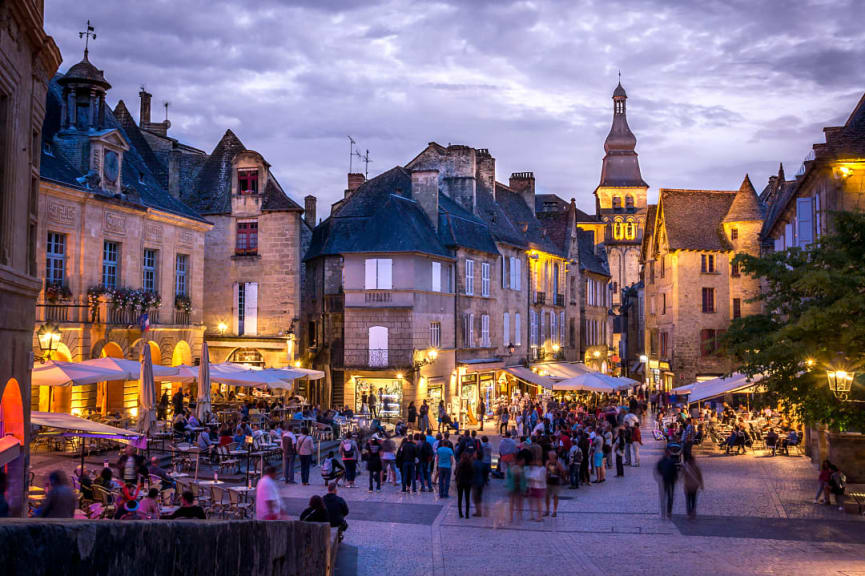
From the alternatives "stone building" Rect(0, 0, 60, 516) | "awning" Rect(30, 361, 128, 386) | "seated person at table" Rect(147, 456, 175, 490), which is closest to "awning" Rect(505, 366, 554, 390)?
"awning" Rect(30, 361, 128, 386)

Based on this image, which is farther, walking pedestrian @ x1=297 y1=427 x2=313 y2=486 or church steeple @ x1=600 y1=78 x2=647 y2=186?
church steeple @ x1=600 y1=78 x2=647 y2=186

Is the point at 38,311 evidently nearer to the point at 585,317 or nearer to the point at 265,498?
the point at 265,498

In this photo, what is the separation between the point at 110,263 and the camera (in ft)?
89.4

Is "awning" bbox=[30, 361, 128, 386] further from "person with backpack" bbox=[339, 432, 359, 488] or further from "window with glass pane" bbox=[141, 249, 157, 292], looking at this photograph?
"window with glass pane" bbox=[141, 249, 157, 292]

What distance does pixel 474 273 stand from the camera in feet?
126

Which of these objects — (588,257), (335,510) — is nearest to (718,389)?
(335,510)

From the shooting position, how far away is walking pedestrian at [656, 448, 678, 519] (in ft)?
52.2

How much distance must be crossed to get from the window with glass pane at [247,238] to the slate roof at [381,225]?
9.70 ft

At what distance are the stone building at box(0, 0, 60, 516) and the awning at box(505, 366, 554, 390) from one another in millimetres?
25417

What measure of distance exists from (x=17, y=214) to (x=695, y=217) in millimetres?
41519

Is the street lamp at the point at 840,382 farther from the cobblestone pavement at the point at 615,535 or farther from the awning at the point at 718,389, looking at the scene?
the awning at the point at 718,389

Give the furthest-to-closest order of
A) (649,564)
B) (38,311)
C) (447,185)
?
(447,185) < (38,311) < (649,564)

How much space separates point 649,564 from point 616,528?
287cm

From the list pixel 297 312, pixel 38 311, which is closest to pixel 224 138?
pixel 297 312
